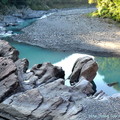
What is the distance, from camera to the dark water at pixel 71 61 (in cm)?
1916

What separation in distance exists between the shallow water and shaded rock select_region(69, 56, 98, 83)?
3.59ft

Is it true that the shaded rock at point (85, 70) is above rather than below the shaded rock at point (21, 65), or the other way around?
below

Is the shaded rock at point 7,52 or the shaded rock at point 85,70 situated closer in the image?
the shaded rock at point 85,70

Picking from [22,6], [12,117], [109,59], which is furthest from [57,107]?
[22,6]

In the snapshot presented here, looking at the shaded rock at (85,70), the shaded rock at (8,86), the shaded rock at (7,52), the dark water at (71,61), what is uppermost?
the shaded rock at (7,52)

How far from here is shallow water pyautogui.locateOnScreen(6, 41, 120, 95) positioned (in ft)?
63.1

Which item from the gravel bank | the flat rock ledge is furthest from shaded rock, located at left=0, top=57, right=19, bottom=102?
the gravel bank

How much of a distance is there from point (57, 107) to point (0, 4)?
148 ft

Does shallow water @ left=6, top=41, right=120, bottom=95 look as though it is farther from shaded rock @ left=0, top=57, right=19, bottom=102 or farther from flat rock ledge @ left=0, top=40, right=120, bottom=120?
shaded rock @ left=0, top=57, right=19, bottom=102

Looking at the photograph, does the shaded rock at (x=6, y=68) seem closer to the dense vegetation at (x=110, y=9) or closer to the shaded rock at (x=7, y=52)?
the shaded rock at (x=7, y=52)

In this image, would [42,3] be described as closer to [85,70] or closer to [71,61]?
[71,61]

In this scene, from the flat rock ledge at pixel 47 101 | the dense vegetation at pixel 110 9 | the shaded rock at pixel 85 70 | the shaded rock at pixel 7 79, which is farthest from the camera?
the dense vegetation at pixel 110 9

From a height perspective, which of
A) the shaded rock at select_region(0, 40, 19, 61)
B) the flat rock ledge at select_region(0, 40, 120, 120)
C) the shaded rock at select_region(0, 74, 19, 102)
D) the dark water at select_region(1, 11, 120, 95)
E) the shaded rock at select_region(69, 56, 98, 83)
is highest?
the shaded rock at select_region(0, 40, 19, 61)

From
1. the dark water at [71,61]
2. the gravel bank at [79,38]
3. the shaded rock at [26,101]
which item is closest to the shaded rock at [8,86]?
the shaded rock at [26,101]
